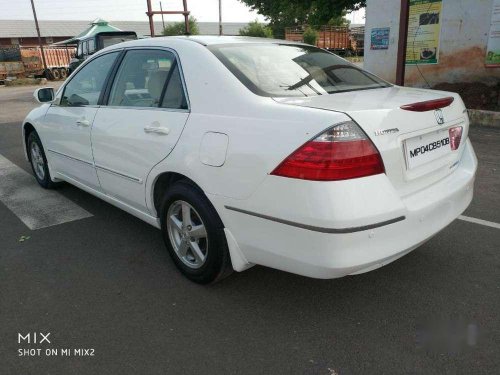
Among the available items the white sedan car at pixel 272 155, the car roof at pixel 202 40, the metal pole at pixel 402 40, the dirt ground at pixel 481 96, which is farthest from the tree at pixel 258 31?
the white sedan car at pixel 272 155

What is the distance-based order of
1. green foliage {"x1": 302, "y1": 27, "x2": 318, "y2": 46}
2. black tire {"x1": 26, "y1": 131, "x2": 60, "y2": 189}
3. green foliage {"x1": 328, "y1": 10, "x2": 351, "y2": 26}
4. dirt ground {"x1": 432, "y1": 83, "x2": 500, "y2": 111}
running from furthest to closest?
green foliage {"x1": 302, "y1": 27, "x2": 318, "y2": 46}, green foliage {"x1": 328, "y1": 10, "x2": 351, "y2": 26}, dirt ground {"x1": 432, "y1": 83, "x2": 500, "y2": 111}, black tire {"x1": 26, "y1": 131, "x2": 60, "y2": 189}

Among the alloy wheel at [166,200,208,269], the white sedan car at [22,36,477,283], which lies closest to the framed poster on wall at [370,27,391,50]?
the white sedan car at [22,36,477,283]

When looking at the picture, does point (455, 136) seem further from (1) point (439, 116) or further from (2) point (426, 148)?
(2) point (426, 148)

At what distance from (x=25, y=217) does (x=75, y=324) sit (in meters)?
2.25

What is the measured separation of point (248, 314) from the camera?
2771 mm

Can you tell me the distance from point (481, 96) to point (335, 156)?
862 centimetres

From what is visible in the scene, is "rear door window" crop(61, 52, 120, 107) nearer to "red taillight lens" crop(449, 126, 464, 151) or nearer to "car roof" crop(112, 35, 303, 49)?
"car roof" crop(112, 35, 303, 49)

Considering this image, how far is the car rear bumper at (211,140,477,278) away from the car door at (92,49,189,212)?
31.3 inches

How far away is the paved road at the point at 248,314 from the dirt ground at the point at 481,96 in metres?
6.38

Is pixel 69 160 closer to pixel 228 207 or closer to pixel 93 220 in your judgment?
pixel 93 220

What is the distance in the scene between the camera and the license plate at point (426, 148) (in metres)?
2.49

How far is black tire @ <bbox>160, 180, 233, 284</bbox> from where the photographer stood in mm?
2764

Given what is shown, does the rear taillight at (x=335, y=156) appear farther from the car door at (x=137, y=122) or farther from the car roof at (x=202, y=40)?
the car roof at (x=202, y=40)

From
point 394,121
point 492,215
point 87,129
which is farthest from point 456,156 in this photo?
point 87,129
